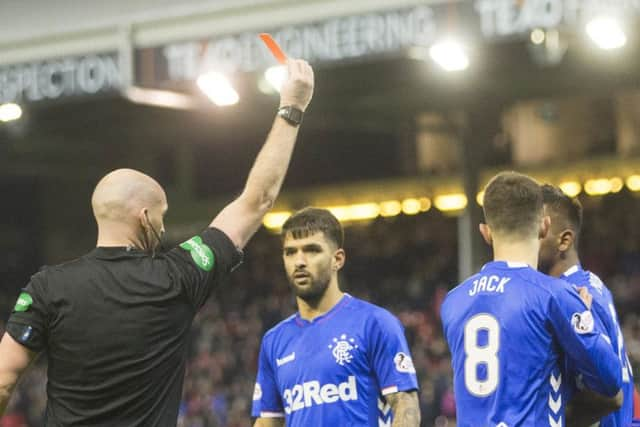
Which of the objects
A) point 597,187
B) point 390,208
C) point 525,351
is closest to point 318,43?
point 525,351

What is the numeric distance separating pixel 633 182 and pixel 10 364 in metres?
18.7

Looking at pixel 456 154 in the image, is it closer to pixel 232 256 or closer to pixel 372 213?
pixel 372 213

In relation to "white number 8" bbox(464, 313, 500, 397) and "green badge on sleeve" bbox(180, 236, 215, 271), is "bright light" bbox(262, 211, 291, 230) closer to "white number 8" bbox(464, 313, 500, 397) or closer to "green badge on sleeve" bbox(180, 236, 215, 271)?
"white number 8" bbox(464, 313, 500, 397)

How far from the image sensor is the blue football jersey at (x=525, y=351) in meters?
4.93

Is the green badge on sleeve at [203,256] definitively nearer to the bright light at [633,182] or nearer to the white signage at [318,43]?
the white signage at [318,43]

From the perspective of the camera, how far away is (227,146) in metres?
24.6

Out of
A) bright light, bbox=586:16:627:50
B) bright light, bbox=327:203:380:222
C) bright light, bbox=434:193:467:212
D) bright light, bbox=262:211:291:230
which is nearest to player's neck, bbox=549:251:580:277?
bright light, bbox=586:16:627:50

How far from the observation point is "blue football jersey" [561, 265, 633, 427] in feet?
17.4

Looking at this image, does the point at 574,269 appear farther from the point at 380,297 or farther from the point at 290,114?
the point at 380,297

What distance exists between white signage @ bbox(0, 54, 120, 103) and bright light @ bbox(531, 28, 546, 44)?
4.44 meters

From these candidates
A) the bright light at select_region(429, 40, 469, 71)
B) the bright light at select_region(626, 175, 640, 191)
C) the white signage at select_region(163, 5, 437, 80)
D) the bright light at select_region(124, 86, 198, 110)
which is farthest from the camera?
the bright light at select_region(626, 175, 640, 191)

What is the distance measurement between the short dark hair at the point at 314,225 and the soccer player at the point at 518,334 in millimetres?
1607

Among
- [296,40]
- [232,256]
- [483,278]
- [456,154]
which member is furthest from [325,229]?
[456,154]

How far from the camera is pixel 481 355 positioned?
507 centimetres
